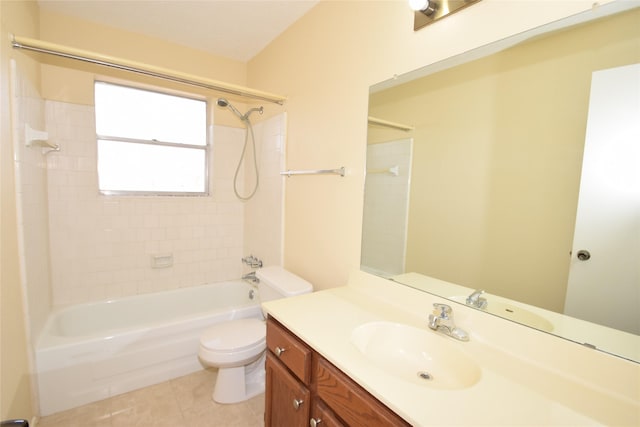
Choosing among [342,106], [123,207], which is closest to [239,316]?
[123,207]

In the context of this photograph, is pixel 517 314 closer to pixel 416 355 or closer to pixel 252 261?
pixel 416 355

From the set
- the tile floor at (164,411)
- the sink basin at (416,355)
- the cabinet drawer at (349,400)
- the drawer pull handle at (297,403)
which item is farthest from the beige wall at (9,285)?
the sink basin at (416,355)

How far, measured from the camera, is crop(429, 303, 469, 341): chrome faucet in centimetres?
106

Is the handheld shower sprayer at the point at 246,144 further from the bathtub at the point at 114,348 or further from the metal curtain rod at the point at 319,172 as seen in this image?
the bathtub at the point at 114,348

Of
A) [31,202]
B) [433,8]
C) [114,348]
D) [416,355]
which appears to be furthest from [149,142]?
[416,355]

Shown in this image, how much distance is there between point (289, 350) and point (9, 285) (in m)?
1.47

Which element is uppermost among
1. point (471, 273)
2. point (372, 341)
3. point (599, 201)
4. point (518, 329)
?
point (599, 201)

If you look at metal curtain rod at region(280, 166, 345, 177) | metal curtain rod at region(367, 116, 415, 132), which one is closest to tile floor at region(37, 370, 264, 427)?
metal curtain rod at region(280, 166, 345, 177)

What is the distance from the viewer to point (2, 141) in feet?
4.40

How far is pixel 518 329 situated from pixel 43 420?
256 cm

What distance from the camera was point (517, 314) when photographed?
98 cm

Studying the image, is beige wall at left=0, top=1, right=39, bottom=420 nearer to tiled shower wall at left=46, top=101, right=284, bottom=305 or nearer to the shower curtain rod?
the shower curtain rod

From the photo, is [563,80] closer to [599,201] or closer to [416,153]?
[599,201]

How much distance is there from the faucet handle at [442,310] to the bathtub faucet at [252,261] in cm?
184
